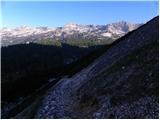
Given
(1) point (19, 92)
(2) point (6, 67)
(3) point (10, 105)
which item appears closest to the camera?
(3) point (10, 105)

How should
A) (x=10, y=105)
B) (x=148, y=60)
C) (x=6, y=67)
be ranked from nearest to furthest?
(x=148, y=60) < (x=10, y=105) < (x=6, y=67)

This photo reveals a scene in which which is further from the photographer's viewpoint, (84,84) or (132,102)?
(84,84)

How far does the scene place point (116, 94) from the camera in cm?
3666

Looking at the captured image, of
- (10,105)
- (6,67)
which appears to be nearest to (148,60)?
(10,105)

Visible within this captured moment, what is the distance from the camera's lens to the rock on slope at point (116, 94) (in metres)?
32.8

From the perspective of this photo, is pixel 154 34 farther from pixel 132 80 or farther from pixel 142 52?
pixel 132 80

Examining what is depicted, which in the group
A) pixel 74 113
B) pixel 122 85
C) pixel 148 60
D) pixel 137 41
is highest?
pixel 137 41

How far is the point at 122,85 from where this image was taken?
3831 cm

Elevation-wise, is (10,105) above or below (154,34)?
below

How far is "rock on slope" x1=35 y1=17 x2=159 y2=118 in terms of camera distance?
108 feet

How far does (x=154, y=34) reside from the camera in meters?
55.6

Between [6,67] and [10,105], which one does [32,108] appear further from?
[6,67]

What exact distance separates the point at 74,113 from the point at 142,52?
532 inches

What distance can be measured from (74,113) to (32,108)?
8108 mm
